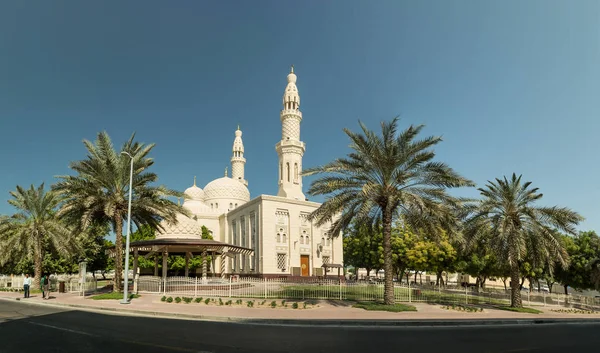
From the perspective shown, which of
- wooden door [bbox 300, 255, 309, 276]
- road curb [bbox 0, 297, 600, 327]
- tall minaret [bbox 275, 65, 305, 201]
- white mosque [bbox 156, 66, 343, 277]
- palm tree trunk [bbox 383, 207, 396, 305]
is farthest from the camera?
tall minaret [bbox 275, 65, 305, 201]

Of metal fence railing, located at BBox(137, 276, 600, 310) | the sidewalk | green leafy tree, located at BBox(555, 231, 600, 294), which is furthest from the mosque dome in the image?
green leafy tree, located at BBox(555, 231, 600, 294)

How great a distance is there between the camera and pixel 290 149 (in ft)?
170

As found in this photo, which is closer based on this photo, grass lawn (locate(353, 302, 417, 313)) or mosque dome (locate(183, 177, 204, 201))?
grass lawn (locate(353, 302, 417, 313))

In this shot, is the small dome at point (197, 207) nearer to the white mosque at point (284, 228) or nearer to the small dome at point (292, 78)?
the white mosque at point (284, 228)

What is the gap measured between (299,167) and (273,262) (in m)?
13.1

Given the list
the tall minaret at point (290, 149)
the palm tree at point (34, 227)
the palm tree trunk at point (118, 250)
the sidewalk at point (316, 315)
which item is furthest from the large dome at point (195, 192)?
the sidewalk at point (316, 315)

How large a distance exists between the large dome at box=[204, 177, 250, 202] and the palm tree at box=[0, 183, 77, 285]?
32.9m

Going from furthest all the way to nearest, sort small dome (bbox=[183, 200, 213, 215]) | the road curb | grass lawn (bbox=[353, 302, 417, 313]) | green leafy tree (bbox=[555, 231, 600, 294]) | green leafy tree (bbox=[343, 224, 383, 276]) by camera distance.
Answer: small dome (bbox=[183, 200, 213, 215]) < green leafy tree (bbox=[343, 224, 383, 276]) < green leafy tree (bbox=[555, 231, 600, 294]) < grass lawn (bbox=[353, 302, 417, 313]) < the road curb

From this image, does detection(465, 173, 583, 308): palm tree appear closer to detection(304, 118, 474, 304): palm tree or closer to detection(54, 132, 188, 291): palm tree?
detection(304, 118, 474, 304): palm tree

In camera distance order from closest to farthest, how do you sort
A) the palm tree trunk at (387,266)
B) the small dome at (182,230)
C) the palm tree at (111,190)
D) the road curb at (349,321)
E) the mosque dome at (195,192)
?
the road curb at (349,321) → the palm tree trunk at (387,266) → the palm tree at (111,190) → the small dome at (182,230) → the mosque dome at (195,192)

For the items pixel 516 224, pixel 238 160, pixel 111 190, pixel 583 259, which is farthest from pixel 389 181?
pixel 238 160

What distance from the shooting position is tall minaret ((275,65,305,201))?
51688mm

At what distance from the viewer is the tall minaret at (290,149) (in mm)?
51688

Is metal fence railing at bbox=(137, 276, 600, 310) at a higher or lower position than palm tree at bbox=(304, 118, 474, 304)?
lower
